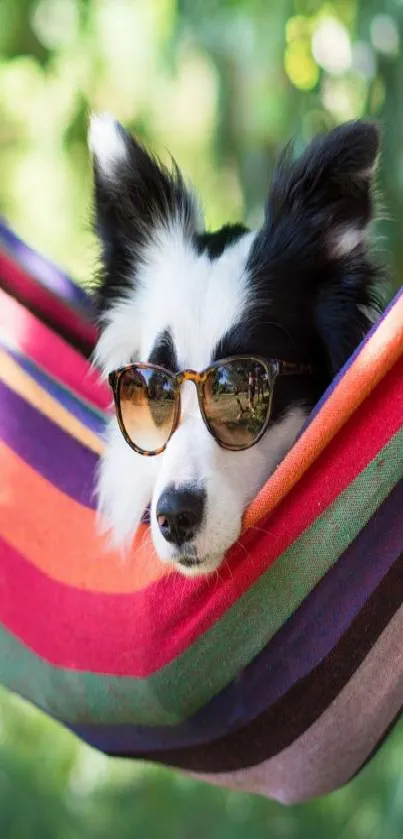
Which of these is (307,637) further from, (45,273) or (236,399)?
(45,273)

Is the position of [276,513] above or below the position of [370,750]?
above

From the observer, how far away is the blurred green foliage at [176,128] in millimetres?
2014

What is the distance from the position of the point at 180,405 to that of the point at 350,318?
0.84 feet

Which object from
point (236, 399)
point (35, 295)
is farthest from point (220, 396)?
point (35, 295)

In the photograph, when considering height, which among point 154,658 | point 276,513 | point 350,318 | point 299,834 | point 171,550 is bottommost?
point 299,834

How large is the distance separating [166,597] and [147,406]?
0.25m

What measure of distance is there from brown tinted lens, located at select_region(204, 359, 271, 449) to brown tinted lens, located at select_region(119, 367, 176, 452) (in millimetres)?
62

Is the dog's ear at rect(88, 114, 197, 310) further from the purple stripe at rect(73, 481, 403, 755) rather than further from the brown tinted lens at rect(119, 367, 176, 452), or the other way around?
the purple stripe at rect(73, 481, 403, 755)

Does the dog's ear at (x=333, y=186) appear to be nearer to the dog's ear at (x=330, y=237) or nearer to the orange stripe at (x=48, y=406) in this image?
the dog's ear at (x=330, y=237)

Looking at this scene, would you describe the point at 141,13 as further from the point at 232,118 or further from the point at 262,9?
the point at 262,9

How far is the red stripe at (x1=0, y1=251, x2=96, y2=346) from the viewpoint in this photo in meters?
1.65

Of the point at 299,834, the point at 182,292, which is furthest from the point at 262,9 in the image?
the point at 299,834

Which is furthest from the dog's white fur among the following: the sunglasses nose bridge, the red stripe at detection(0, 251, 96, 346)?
the red stripe at detection(0, 251, 96, 346)

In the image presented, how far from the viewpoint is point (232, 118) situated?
234 centimetres
